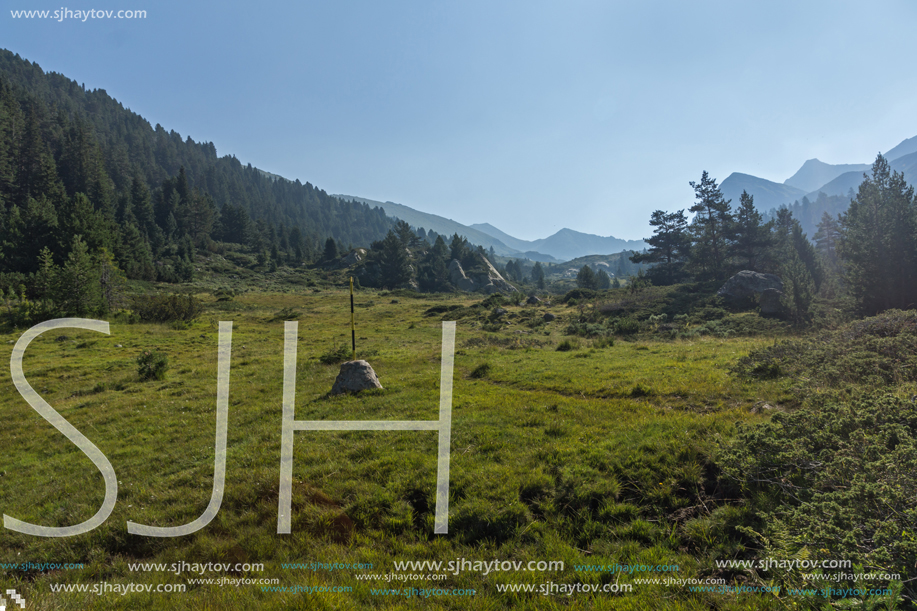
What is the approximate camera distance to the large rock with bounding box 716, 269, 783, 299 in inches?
1610

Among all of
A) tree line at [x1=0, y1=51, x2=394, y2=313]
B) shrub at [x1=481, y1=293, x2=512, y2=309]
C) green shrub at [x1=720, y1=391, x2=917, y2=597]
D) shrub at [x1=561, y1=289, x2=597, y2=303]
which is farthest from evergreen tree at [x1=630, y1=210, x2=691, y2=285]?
tree line at [x1=0, y1=51, x2=394, y2=313]

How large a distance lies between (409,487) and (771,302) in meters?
43.1

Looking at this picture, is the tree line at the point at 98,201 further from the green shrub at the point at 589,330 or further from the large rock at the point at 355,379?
the green shrub at the point at 589,330

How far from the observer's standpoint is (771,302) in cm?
3569

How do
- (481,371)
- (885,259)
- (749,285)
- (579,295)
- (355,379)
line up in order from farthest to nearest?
1. (579,295)
2. (749,285)
3. (885,259)
4. (481,371)
5. (355,379)

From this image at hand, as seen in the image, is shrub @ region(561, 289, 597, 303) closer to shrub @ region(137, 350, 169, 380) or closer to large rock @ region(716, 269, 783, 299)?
large rock @ region(716, 269, 783, 299)

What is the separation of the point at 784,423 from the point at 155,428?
16.3 metres

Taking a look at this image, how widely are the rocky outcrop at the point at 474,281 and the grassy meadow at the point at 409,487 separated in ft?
324

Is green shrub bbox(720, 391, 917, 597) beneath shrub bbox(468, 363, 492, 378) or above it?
above

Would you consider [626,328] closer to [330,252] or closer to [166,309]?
[166,309]

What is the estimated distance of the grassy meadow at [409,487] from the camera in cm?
479

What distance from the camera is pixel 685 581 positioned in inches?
177

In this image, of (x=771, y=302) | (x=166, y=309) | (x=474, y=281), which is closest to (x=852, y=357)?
(x=771, y=302)

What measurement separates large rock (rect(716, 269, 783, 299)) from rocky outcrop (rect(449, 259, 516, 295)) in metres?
70.3
